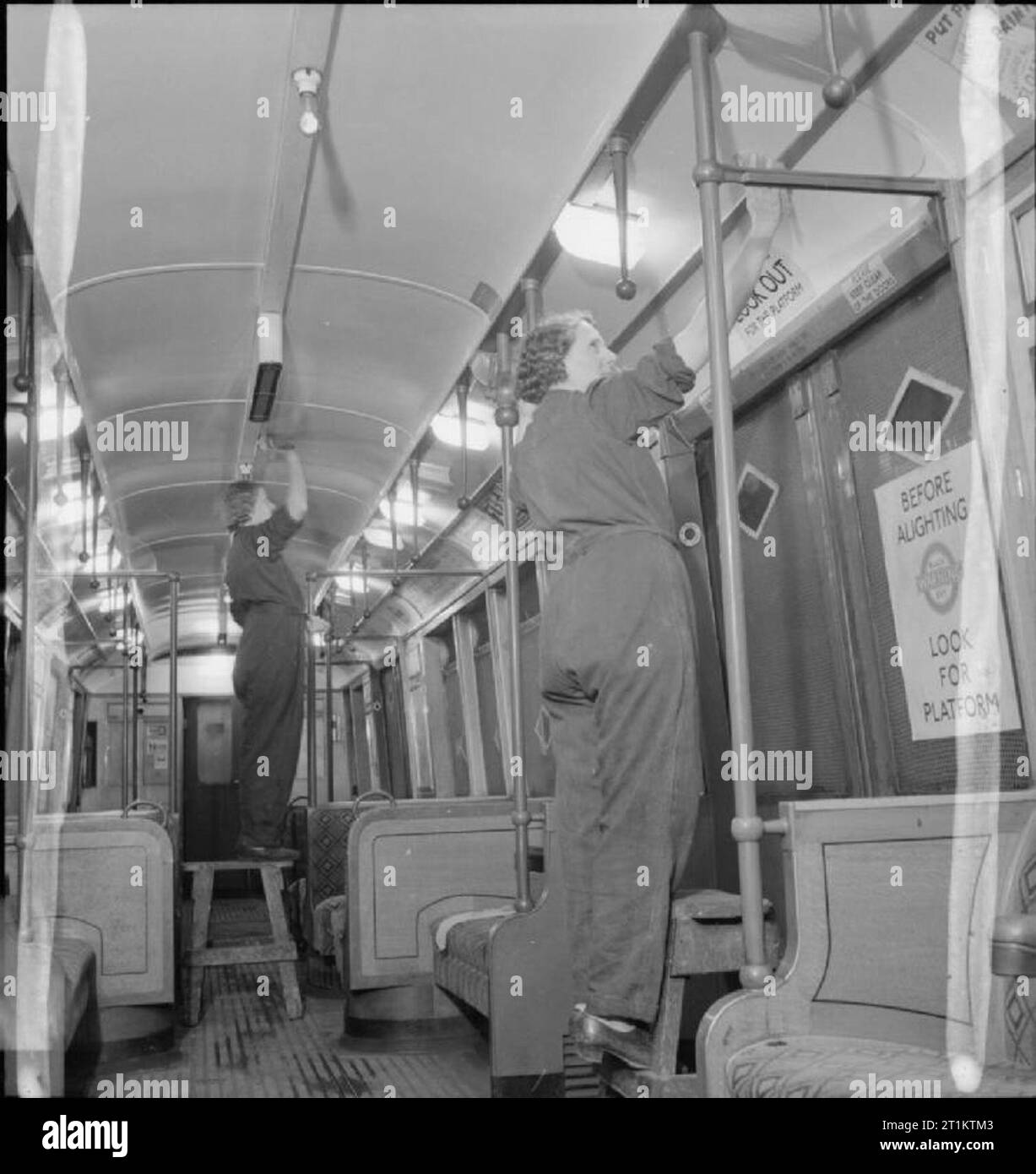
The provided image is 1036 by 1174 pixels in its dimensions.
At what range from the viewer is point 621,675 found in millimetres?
2455

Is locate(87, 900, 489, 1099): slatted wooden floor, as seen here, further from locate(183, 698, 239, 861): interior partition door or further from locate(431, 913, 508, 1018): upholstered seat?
locate(183, 698, 239, 861): interior partition door

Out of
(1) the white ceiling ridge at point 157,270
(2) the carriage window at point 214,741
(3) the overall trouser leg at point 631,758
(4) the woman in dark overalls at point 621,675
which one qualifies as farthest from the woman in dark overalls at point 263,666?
(2) the carriage window at point 214,741

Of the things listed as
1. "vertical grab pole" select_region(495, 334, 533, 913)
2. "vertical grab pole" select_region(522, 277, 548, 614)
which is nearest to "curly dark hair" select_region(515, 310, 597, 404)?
"vertical grab pole" select_region(495, 334, 533, 913)

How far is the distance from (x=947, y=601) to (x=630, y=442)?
0.81 meters

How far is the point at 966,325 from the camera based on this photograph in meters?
2.38

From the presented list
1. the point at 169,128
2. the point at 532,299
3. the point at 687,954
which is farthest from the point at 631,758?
the point at 169,128

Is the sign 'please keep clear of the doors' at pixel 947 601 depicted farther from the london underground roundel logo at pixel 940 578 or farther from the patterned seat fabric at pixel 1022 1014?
the patterned seat fabric at pixel 1022 1014

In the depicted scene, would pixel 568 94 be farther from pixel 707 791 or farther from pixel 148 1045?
pixel 148 1045

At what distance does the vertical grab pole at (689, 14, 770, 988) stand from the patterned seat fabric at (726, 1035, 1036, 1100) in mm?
145

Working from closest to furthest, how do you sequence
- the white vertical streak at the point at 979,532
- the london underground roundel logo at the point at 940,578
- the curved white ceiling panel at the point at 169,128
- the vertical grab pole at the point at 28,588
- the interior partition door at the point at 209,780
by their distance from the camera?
the white vertical streak at the point at 979,532 < the vertical grab pole at the point at 28,588 < the london underground roundel logo at the point at 940,578 < the curved white ceiling panel at the point at 169,128 < the interior partition door at the point at 209,780

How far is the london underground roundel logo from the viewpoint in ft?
9.04

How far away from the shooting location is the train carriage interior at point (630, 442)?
7.29 feet

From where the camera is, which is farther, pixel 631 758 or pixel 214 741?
pixel 214 741

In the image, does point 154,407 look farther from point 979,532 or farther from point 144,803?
point 979,532
